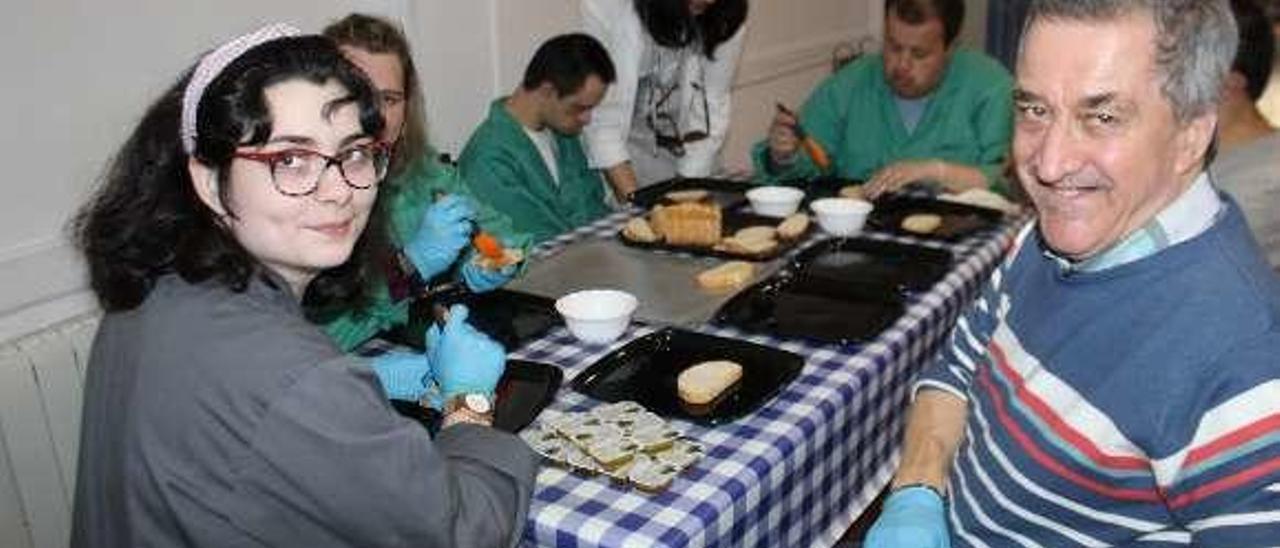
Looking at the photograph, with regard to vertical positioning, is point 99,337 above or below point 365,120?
below

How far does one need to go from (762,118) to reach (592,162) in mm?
1705

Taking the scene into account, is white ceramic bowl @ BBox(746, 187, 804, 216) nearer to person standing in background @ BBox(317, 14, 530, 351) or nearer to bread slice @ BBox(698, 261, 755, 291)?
bread slice @ BBox(698, 261, 755, 291)

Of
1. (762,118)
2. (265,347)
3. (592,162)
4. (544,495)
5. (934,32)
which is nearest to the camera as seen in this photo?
(265,347)

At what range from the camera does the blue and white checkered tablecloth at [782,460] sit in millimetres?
1262

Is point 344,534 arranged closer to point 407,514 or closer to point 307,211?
point 407,514

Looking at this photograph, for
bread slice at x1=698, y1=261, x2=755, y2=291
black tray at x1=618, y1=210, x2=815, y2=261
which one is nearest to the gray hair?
bread slice at x1=698, y1=261, x2=755, y2=291

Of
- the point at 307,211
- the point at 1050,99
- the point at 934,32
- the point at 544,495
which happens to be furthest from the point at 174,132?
the point at 934,32

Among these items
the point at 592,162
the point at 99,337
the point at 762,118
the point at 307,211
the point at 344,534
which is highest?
the point at 307,211

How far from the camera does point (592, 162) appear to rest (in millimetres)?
3080

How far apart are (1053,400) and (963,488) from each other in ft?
0.77

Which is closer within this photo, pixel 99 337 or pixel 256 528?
pixel 256 528

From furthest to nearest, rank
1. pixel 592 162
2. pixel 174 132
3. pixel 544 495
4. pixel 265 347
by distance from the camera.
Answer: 1. pixel 592 162
2. pixel 544 495
3. pixel 174 132
4. pixel 265 347

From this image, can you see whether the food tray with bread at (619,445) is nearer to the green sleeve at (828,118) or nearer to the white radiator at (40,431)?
the white radiator at (40,431)

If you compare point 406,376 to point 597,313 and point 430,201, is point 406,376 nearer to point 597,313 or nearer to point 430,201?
point 597,313
